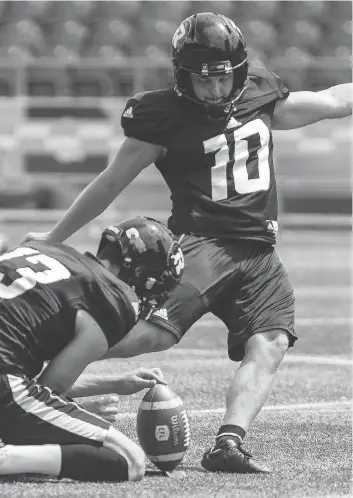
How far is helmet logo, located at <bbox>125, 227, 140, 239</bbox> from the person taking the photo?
356 centimetres

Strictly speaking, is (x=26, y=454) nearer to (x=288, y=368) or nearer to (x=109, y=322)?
(x=109, y=322)

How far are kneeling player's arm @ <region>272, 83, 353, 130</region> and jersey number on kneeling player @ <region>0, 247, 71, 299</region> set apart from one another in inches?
54.3

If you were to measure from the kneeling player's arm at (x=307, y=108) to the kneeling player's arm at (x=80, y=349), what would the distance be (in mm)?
1440

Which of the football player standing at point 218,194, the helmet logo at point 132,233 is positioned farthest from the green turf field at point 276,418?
the helmet logo at point 132,233

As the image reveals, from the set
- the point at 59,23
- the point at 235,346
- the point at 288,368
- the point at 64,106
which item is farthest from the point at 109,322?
the point at 59,23

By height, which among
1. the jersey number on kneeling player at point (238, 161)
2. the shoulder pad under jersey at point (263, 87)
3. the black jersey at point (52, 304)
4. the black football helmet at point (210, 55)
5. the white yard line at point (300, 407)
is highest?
the black football helmet at point (210, 55)

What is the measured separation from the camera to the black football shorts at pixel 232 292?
13.4ft

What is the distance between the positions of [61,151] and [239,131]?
1159 cm

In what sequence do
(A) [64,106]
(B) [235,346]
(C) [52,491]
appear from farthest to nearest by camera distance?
(A) [64,106]
(B) [235,346]
(C) [52,491]

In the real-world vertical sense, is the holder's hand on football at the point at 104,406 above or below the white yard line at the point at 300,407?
above

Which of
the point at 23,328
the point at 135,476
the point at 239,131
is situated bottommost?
the point at 135,476

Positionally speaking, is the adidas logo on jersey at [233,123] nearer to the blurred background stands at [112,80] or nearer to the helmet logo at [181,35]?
the helmet logo at [181,35]

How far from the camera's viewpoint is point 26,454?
351cm

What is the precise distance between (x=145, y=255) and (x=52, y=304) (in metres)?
0.35
